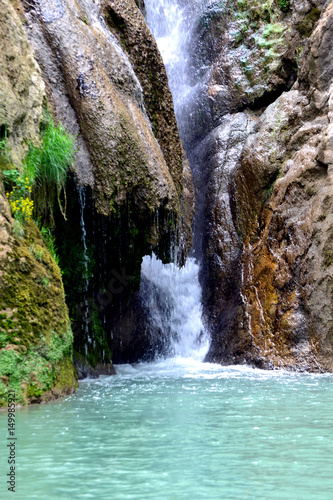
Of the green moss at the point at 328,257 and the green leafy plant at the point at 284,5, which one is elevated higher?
the green leafy plant at the point at 284,5

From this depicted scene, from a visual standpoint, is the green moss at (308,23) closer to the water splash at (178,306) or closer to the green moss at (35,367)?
the water splash at (178,306)

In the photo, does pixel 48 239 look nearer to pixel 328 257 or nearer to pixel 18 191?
pixel 18 191

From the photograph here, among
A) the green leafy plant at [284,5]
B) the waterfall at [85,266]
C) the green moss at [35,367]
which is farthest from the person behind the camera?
the green leafy plant at [284,5]

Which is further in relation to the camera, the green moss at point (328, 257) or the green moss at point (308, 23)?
the green moss at point (308, 23)

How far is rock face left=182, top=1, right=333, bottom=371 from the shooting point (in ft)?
32.9

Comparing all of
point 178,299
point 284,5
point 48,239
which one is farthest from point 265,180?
point 48,239

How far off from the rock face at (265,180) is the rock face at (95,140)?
6.40ft

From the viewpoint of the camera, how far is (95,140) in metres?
8.43

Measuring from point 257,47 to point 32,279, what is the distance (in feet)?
33.7

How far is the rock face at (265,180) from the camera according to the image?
1004cm

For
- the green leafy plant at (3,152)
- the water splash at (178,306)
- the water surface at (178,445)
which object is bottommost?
the water surface at (178,445)

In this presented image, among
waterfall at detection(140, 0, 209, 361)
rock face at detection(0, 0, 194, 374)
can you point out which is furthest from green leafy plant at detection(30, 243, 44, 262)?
waterfall at detection(140, 0, 209, 361)

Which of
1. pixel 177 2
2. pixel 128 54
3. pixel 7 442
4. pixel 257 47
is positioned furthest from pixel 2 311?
pixel 177 2

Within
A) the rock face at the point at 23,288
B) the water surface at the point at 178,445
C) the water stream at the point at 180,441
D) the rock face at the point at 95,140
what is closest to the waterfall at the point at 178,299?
the rock face at the point at 95,140
